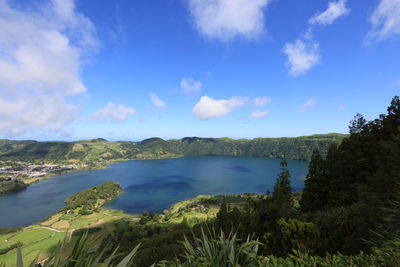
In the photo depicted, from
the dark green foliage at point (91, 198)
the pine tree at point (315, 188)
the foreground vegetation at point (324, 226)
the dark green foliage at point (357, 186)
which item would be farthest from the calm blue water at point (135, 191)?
the dark green foliage at point (357, 186)

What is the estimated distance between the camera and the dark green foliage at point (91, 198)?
10339cm

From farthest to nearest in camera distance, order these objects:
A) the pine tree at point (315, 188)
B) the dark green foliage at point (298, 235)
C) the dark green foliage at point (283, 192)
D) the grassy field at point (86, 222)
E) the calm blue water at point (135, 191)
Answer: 1. the calm blue water at point (135, 191)
2. the grassy field at point (86, 222)
3. the dark green foliage at point (283, 192)
4. the pine tree at point (315, 188)
5. the dark green foliage at point (298, 235)

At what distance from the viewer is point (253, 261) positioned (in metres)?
4.29

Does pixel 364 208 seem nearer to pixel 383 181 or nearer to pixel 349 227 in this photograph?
pixel 349 227

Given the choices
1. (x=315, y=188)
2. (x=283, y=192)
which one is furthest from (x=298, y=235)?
(x=283, y=192)

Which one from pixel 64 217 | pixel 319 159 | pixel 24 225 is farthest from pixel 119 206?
pixel 319 159

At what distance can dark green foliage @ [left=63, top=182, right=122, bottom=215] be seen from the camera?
103 meters

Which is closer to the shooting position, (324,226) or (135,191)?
(324,226)

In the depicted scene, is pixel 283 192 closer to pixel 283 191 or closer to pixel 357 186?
pixel 283 191

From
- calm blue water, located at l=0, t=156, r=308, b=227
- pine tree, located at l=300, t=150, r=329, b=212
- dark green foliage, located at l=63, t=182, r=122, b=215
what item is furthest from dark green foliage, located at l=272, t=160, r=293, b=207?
dark green foliage, located at l=63, t=182, r=122, b=215

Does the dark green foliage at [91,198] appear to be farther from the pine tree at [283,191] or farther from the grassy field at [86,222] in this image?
the pine tree at [283,191]

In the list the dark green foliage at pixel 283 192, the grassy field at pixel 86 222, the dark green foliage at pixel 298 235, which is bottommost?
the grassy field at pixel 86 222

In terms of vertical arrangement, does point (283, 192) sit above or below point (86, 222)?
above

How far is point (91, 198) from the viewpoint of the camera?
382ft
